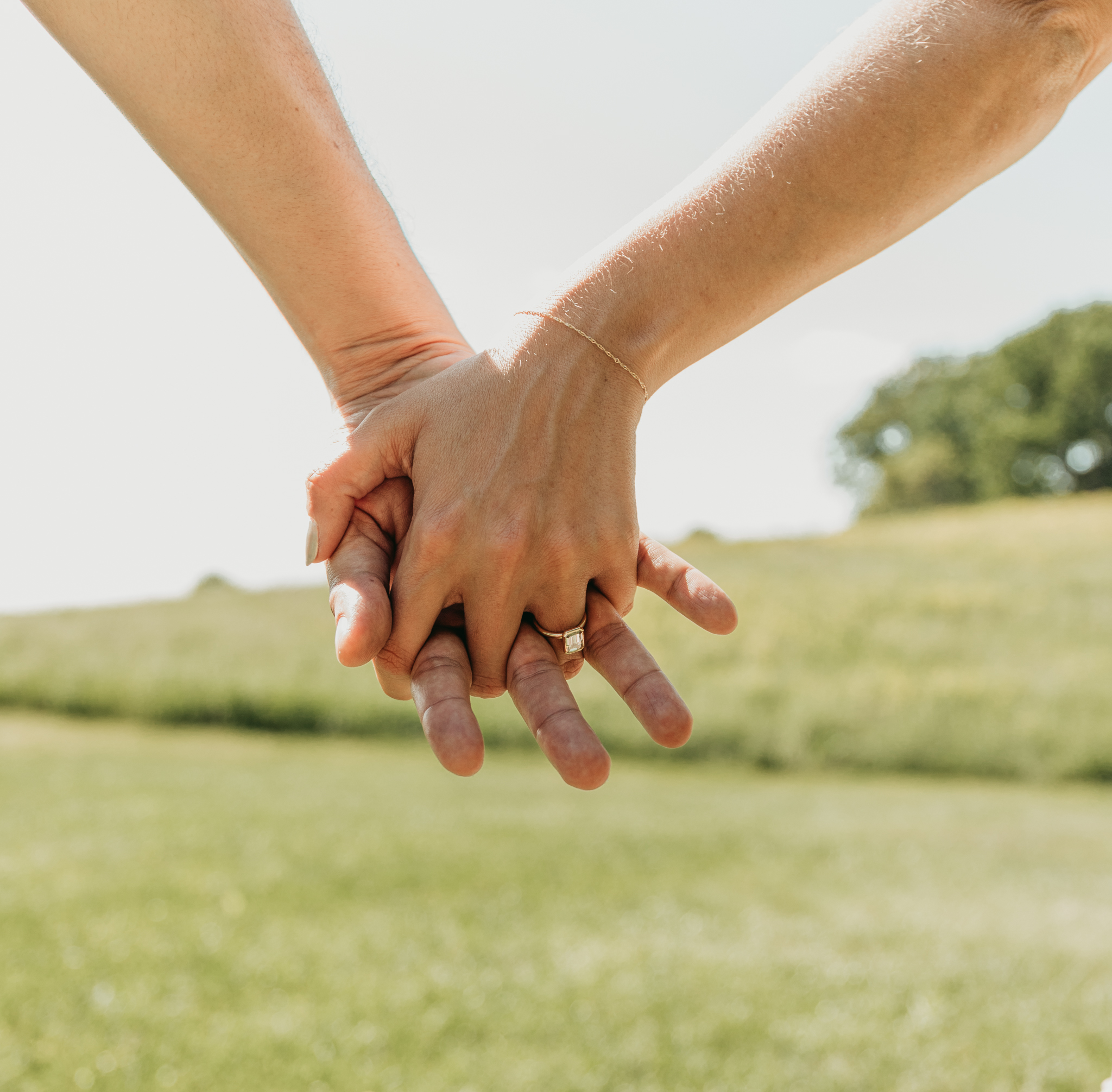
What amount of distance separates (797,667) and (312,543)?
11.7m

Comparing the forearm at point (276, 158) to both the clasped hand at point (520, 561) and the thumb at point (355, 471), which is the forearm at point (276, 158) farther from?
the clasped hand at point (520, 561)

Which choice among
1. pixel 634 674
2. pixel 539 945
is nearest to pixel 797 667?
pixel 539 945

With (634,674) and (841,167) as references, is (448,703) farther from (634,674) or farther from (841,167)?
(841,167)

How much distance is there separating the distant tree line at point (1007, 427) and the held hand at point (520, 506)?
3678cm

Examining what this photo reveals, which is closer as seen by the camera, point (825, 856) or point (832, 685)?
point (825, 856)

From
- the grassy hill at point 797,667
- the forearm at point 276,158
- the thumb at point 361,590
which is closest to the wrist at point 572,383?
the thumb at point 361,590

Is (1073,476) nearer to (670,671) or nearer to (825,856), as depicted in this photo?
(670,671)

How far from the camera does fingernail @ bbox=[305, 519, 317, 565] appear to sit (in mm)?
1741

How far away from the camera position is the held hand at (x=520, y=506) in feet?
4.95

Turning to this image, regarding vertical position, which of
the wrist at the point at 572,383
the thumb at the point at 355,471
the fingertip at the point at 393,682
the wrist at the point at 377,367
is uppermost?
the wrist at the point at 377,367

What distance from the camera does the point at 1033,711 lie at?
1075cm

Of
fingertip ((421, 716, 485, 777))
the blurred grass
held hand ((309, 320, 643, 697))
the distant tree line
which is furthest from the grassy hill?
the distant tree line

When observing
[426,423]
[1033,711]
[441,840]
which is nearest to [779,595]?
[1033,711]

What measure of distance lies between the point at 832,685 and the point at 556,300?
11.3m
